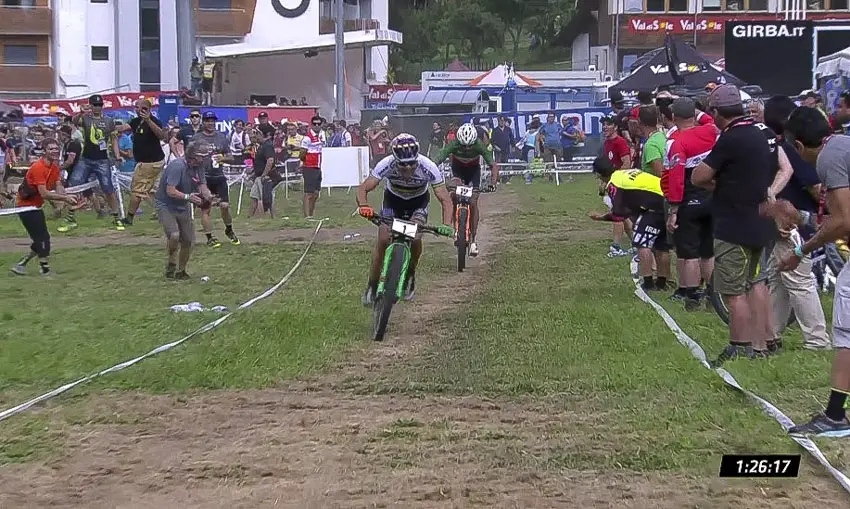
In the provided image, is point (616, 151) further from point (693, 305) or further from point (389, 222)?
point (389, 222)

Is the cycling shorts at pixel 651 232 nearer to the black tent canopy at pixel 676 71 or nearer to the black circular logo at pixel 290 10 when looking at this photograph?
the black tent canopy at pixel 676 71

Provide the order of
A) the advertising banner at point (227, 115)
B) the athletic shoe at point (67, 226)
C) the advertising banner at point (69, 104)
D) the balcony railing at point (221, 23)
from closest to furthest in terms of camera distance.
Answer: the athletic shoe at point (67, 226)
the advertising banner at point (227, 115)
the advertising banner at point (69, 104)
the balcony railing at point (221, 23)

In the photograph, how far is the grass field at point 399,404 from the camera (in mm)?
5777

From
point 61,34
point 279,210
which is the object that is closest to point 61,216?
point 279,210

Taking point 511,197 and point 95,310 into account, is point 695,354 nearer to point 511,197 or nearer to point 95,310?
point 95,310

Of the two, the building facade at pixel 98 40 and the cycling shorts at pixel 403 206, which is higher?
the building facade at pixel 98 40

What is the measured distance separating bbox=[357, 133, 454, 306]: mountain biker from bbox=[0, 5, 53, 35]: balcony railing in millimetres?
53338

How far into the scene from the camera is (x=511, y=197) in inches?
1051

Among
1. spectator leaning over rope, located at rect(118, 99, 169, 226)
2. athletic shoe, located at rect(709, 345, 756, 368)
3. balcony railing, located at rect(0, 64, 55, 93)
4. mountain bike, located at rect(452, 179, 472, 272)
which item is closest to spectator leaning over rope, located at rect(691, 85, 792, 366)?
athletic shoe, located at rect(709, 345, 756, 368)

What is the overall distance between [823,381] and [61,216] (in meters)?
16.7

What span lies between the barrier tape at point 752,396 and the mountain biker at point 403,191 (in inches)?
82.2

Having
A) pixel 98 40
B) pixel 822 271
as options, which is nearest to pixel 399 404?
pixel 822 271

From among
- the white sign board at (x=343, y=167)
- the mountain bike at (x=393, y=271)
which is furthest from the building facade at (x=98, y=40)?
the mountain bike at (x=393, y=271)

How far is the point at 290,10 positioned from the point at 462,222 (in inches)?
1956
